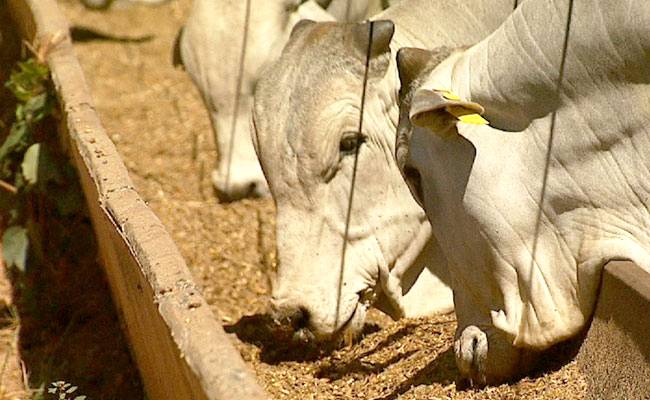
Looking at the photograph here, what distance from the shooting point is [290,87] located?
4395 millimetres

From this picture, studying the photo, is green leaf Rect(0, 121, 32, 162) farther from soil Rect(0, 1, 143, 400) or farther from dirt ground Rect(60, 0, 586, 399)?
dirt ground Rect(60, 0, 586, 399)

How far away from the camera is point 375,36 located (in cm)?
435

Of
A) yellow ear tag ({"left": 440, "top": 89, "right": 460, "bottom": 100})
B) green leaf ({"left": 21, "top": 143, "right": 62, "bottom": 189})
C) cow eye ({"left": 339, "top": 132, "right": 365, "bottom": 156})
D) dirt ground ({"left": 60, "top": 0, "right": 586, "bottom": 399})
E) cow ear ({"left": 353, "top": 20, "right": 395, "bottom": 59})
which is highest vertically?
yellow ear tag ({"left": 440, "top": 89, "right": 460, "bottom": 100})

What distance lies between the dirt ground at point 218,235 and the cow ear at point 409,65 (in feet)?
2.54

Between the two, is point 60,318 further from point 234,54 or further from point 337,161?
point 337,161

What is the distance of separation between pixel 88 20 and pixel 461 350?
266 inches

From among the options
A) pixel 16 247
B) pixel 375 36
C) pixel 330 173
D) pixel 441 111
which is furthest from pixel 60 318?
pixel 441 111

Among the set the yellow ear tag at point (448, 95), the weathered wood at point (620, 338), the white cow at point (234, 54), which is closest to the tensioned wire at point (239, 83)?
the white cow at point (234, 54)

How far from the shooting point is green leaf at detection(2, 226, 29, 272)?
5410 mm

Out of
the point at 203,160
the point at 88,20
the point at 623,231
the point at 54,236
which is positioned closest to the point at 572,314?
the point at 623,231

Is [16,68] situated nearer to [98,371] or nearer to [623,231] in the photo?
[98,371]

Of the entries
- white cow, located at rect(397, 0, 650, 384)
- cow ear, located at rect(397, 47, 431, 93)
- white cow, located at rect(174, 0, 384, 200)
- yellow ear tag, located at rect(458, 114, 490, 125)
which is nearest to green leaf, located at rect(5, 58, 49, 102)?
white cow, located at rect(174, 0, 384, 200)

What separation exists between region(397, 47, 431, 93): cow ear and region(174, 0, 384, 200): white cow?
2.01 m

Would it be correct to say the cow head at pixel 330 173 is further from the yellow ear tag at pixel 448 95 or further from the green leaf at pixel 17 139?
the green leaf at pixel 17 139
